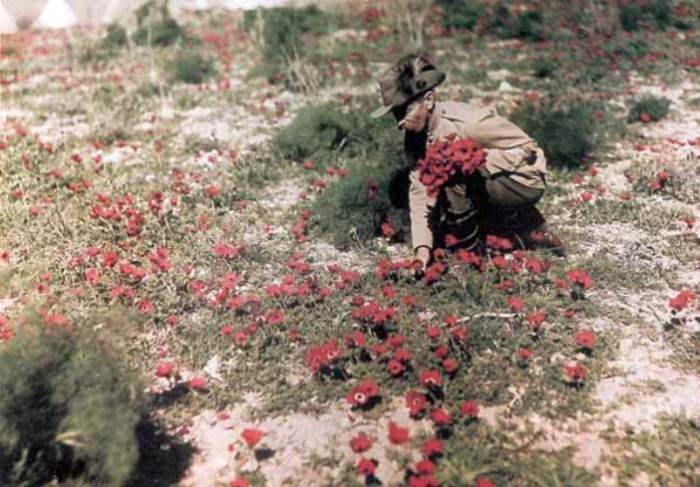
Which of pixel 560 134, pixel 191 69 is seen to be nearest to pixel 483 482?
pixel 560 134

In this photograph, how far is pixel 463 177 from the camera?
4371mm

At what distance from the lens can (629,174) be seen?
6.02 metres

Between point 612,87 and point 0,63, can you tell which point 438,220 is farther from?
point 0,63

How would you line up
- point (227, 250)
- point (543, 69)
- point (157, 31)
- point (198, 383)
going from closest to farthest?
point (198, 383), point (227, 250), point (543, 69), point (157, 31)

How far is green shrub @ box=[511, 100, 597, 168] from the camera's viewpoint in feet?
20.2

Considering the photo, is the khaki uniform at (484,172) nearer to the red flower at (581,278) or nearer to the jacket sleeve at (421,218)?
the jacket sleeve at (421,218)

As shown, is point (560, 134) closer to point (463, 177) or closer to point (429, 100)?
point (463, 177)

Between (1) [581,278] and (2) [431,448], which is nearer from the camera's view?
(2) [431,448]

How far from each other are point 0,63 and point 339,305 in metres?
10.7

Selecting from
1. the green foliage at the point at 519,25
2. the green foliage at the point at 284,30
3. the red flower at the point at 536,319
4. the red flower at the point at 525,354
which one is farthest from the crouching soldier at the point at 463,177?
the green foliage at the point at 519,25

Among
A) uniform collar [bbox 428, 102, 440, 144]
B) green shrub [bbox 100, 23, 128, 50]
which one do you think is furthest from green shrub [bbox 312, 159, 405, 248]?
green shrub [bbox 100, 23, 128, 50]

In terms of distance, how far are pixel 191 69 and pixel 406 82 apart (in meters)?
6.62

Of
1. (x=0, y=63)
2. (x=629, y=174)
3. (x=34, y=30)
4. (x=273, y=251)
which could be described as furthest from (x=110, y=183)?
(x=34, y=30)

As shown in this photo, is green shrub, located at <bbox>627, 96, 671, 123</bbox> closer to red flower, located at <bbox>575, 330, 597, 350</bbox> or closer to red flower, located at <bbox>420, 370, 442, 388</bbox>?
red flower, located at <bbox>575, 330, 597, 350</bbox>
